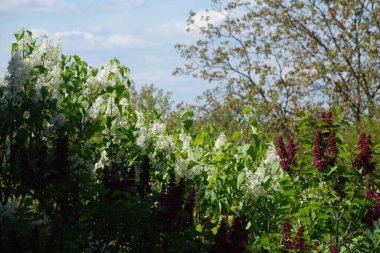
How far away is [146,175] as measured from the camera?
4.61 metres

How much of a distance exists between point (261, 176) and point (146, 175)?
1032mm

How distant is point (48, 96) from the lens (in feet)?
17.3

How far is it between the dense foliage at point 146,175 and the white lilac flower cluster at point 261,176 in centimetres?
1

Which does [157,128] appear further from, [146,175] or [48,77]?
[48,77]

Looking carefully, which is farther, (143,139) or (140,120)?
(140,120)

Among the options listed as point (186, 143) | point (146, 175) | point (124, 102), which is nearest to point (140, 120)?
point (124, 102)

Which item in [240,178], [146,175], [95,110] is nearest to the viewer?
[146,175]

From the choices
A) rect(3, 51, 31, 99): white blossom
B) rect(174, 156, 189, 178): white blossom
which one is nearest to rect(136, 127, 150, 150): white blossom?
rect(174, 156, 189, 178): white blossom

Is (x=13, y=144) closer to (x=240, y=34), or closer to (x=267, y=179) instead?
(x=267, y=179)

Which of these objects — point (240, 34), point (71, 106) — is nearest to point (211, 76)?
point (240, 34)

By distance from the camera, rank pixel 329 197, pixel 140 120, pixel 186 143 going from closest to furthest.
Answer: pixel 329 197 < pixel 186 143 < pixel 140 120

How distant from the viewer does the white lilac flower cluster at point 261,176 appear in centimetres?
504

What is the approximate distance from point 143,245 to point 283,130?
14199mm

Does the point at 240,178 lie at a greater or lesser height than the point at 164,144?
lesser
